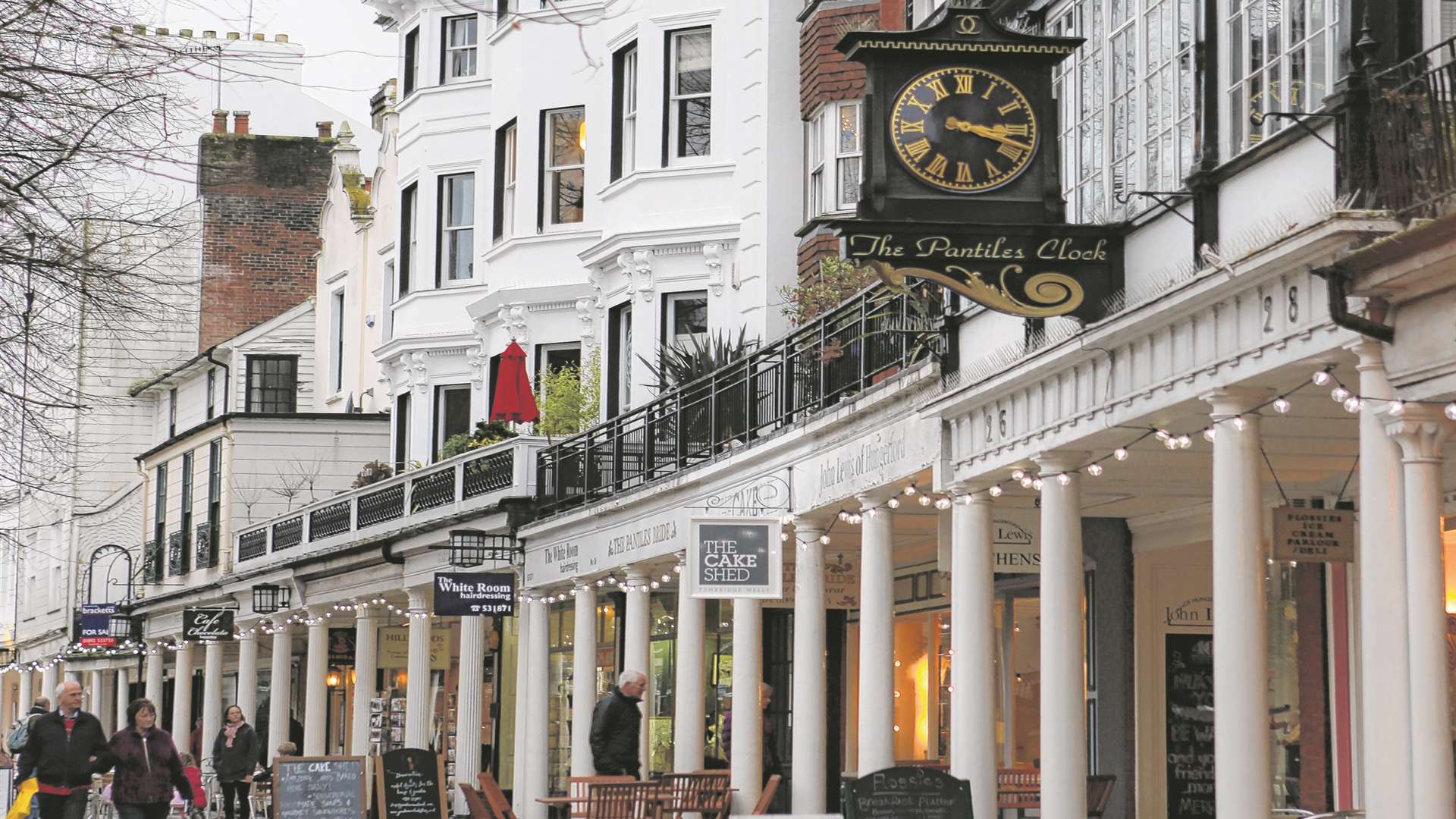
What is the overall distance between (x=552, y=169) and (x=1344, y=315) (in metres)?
22.5

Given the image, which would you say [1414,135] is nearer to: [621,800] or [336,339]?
[621,800]

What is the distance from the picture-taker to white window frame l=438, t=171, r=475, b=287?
3556 centimetres

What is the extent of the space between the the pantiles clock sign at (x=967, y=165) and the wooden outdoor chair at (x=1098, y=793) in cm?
528

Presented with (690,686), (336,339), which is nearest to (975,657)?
(690,686)

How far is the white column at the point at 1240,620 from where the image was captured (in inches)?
482

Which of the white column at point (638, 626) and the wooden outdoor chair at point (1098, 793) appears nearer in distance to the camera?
the wooden outdoor chair at point (1098, 793)

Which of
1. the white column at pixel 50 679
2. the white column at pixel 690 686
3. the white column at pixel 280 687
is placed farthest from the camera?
the white column at pixel 50 679

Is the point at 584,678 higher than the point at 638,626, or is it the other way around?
the point at 638,626

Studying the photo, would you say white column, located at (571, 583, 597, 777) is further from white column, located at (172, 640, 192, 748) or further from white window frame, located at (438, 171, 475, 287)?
white column, located at (172, 640, 192, 748)

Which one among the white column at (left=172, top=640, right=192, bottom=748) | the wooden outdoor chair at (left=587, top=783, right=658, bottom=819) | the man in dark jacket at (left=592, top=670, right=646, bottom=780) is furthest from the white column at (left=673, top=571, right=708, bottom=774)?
the white column at (left=172, top=640, right=192, bottom=748)

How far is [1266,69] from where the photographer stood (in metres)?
12.4

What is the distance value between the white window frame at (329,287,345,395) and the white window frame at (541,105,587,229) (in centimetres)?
1562

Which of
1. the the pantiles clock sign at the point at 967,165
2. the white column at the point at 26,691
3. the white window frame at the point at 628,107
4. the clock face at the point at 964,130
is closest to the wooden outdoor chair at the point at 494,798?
the the pantiles clock sign at the point at 967,165

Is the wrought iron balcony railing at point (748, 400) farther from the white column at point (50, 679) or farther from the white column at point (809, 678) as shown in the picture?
the white column at point (50, 679)
